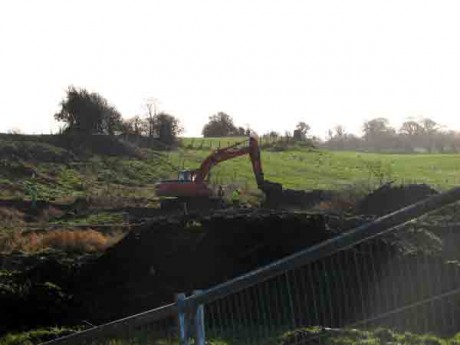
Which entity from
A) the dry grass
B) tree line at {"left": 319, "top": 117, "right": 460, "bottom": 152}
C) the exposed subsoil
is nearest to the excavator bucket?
the dry grass

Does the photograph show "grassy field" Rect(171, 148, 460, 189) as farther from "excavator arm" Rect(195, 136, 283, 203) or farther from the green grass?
the green grass

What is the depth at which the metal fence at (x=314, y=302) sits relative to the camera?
4.50 metres

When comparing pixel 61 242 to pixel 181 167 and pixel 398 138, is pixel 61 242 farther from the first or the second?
pixel 398 138

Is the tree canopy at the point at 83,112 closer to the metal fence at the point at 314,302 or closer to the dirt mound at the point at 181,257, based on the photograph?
the dirt mound at the point at 181,257

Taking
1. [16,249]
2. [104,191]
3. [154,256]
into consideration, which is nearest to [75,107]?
[104,191]

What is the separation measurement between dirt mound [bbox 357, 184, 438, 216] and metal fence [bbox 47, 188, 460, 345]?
953 inches

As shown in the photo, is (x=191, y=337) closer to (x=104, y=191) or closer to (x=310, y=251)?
(x=310, y=251)

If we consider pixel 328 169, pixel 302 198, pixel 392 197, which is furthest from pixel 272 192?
pixel 328 169

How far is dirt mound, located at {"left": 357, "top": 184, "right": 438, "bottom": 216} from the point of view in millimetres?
30438

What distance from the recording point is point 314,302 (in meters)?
5.27

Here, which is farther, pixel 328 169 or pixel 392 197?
pixel 328 169

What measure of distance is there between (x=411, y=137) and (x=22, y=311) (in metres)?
83.7

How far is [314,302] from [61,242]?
58.6ft

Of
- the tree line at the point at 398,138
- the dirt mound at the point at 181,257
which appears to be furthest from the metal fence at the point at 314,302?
the tree line at the point at 398,138
